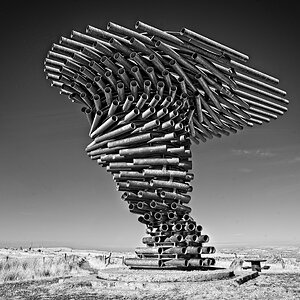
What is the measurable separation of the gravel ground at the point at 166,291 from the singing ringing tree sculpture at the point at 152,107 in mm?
2571

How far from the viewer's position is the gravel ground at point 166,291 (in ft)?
30.4

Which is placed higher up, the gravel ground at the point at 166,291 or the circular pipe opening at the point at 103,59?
the circular pipe opening at the point at 103,59

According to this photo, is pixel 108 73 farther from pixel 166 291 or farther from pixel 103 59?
pixel 166 291

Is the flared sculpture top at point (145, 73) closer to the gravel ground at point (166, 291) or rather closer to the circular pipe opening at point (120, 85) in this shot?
the circular pipe opening at point (120, 85)

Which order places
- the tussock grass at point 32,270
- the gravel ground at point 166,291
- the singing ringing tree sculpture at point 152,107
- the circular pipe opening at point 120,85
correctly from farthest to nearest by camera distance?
the tussock grass at point 32,270
the circular pipe opening at point 120,85
the singing ringing tree sculpture at point 152,107
the gravel ground at point 166,291

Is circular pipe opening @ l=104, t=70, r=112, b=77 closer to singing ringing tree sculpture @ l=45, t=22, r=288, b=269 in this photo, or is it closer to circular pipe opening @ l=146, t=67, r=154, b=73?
singing ringing tree sculpture @ l=45, t=22, r=288, b=269

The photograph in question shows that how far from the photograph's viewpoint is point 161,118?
14203mm

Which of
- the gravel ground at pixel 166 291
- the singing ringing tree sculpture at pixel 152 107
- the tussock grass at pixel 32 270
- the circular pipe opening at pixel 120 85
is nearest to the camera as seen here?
the gravel ground at pixel 166 291

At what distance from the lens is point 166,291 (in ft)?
32.8

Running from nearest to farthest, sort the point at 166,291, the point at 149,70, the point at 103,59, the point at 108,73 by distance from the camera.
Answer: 1. the point at 166,291
2. the point at 149,70
3. the point at 103,59
4. the point at 108,73

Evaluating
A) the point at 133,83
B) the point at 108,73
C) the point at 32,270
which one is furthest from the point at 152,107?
the point at 32,270

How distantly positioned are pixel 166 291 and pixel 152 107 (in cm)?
649

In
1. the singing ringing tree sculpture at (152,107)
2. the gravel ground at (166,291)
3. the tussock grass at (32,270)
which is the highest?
the singing ringing tree sculpture at (152,107)

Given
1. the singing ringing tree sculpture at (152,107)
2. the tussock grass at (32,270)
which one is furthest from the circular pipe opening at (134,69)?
the tussock grass at (32,270)
